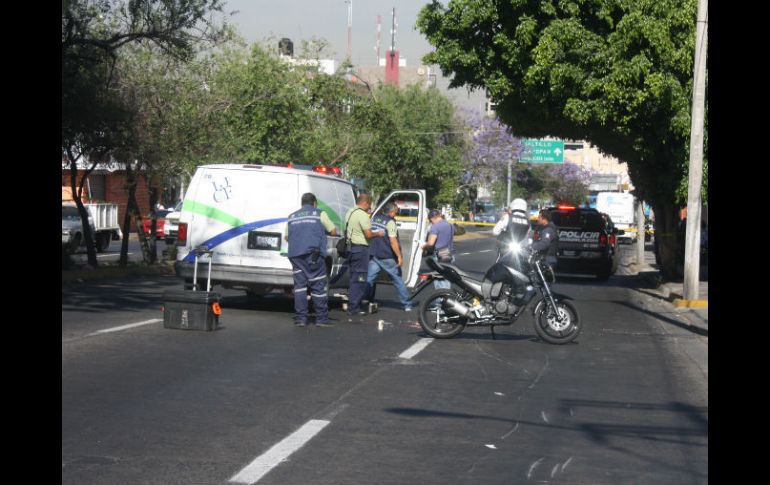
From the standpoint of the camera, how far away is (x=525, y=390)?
10328 mm

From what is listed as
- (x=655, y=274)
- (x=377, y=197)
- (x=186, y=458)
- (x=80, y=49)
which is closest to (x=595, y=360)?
(x=186, y=458)

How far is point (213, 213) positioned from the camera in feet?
54.3

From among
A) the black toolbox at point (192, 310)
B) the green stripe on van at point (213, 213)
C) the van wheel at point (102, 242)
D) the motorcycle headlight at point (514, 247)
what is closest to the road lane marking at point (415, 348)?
the motorcycle headlight at point (514, 247)

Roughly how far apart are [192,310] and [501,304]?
3.85 meters

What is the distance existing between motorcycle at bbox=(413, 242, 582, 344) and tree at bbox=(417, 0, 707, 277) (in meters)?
10.8

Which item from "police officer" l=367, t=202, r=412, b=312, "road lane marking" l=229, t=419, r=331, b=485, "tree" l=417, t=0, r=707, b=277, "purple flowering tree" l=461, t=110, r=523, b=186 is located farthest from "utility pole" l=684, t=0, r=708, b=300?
"purple flowering tree" l=461, t=110, r=523, b=186

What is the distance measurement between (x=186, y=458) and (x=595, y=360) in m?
6.75

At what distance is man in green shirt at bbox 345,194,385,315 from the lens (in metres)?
17.1

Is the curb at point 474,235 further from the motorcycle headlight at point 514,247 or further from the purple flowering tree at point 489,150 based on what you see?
the motorcycle headlight at point 514,247

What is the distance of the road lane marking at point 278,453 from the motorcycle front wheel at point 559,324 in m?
6.26

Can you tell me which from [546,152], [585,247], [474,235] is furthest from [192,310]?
[546,152]

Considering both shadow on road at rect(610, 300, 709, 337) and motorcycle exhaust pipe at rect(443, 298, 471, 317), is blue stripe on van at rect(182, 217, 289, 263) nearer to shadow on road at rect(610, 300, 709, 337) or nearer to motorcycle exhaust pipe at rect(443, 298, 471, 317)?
motorcycle exhaust pipe at rect(443, 298, 471, 317)

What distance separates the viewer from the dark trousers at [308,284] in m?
15.3
